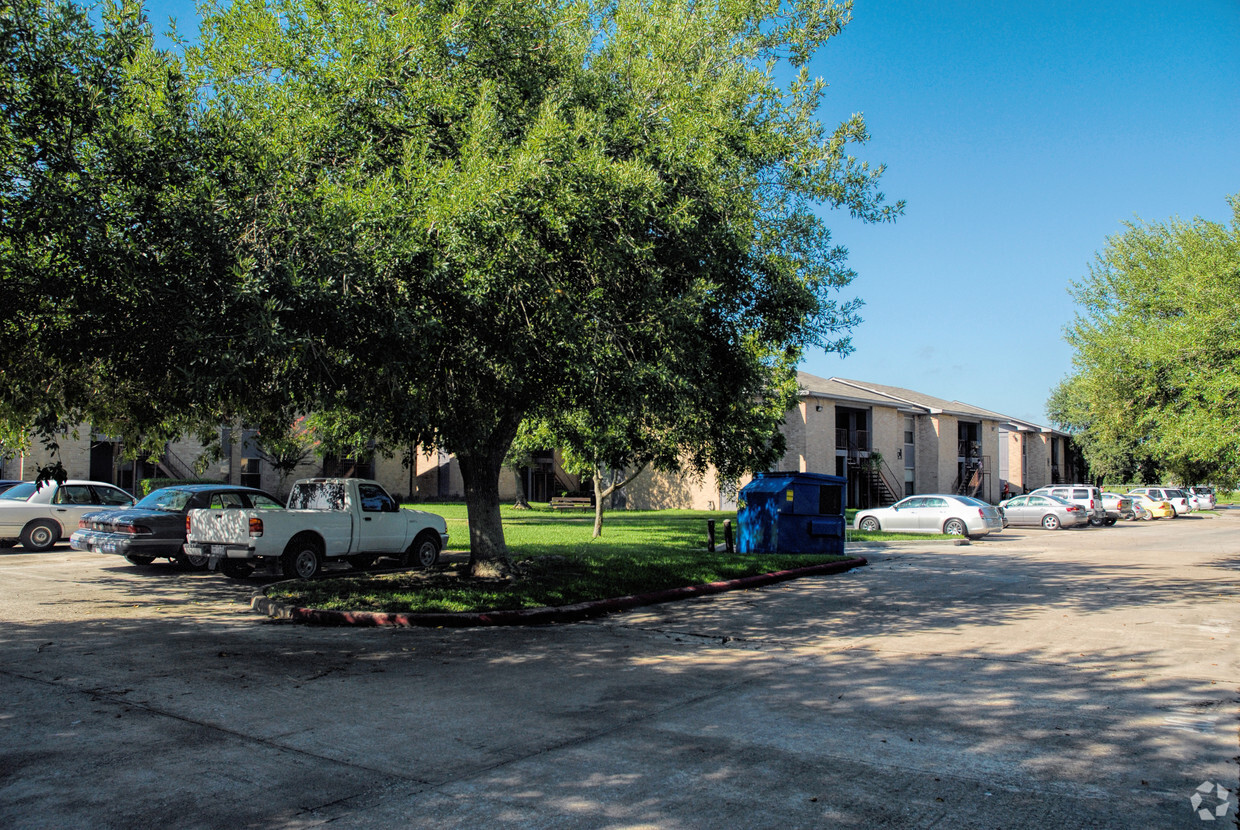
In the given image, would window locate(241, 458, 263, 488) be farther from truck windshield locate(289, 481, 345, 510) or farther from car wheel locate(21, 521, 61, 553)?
truck windshield locate(289, 481, 345, 510)

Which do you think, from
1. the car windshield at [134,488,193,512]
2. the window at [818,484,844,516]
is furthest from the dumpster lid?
the car windshield at [134,488,193,512]

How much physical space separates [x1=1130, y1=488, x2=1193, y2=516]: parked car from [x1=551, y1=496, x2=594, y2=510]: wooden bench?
27.6 m

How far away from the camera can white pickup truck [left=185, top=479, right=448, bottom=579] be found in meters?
13.7

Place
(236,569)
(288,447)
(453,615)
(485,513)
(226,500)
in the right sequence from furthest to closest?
(226,500), (288,447), (236,569), (485,513), (453,615)

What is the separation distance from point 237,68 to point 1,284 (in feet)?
12.7

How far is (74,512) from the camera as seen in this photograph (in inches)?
753

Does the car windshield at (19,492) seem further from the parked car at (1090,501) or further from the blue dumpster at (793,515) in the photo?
the parked car at (1090,501)

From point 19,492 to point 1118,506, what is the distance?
41301mm

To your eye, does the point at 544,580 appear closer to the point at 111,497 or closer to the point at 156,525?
the point at 156,525

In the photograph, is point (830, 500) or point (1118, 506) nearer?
point (830, 500)

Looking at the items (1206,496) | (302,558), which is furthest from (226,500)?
(1206,496)

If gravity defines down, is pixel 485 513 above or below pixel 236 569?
above

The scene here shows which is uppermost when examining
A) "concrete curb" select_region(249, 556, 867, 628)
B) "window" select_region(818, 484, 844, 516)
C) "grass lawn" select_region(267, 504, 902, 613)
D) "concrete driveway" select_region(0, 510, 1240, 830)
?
"window" select_region(818, 484, 844, 516)

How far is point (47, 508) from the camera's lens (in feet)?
61.8
